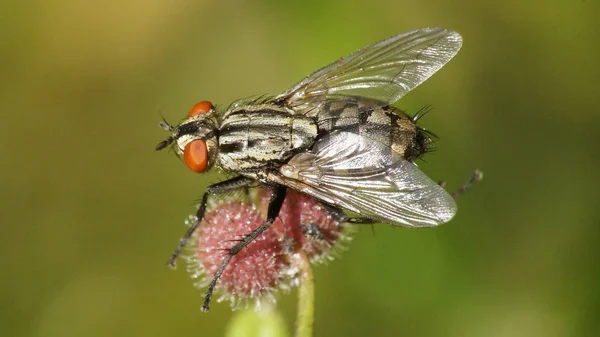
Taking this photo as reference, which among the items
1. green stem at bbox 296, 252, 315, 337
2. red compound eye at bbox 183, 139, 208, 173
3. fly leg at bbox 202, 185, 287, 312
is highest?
red compound eye at bbox 183, 139, 208, 173

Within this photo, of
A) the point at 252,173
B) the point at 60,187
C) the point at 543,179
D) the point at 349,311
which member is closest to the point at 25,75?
the point at 60,187

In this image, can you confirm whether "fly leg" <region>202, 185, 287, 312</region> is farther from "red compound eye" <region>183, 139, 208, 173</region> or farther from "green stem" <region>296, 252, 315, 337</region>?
"red compound eye" <region>183, 139, 208, 173</region>

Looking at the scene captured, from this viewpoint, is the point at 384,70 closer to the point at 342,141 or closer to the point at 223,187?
the point at 342,141

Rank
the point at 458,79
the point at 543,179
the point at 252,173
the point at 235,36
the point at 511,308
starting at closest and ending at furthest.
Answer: the point at 252,173 → the point at 511,308 → the point at 543,179 → the point at 458,79 → the point at 235,36

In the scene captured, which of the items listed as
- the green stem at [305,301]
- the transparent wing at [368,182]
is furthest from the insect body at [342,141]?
the green stem at [305,301]

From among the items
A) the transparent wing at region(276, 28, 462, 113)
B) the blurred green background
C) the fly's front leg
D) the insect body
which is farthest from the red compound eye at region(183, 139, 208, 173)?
the blurred green background

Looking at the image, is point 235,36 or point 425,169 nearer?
point 425,169

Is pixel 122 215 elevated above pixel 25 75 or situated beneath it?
situated beneath

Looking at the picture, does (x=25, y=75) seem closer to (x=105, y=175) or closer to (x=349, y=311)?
(x=105, y=175)

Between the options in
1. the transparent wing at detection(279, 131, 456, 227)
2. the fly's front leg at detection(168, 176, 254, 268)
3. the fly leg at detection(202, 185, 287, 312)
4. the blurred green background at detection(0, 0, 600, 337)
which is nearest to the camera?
the transparent wing at detection(279, 131, 456, 227)
